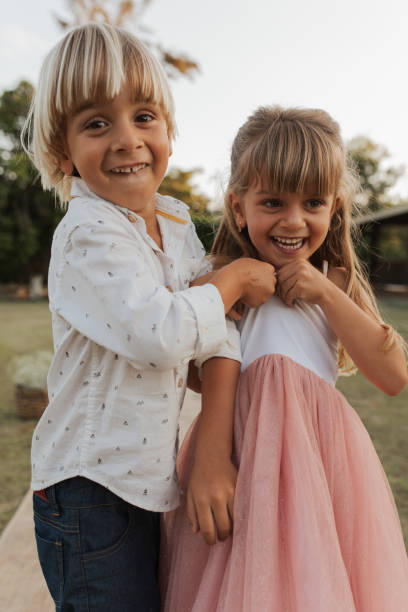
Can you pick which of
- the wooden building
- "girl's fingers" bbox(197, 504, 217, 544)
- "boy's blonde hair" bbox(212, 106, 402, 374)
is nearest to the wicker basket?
"boy's blonde hair" bbox(212, 106, 402, 374)

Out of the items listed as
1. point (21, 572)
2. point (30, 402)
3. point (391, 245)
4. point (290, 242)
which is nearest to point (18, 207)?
point (391, 245)

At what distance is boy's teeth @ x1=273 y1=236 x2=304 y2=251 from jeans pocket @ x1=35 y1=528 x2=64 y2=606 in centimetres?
88

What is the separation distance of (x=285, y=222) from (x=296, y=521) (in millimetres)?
676

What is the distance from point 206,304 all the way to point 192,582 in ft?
2.15

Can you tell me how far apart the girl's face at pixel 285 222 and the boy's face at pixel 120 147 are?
26 cm

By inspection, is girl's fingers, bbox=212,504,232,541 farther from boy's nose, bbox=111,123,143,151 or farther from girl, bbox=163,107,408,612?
boy's nose, bbox=111,123,143,151

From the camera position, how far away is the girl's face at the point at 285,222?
1.30 metres

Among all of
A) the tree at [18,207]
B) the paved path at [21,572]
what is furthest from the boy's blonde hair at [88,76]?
the tree at [18,207]

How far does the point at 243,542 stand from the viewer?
1.12 m

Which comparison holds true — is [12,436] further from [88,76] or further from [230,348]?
[88,76]

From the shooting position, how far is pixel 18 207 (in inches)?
912

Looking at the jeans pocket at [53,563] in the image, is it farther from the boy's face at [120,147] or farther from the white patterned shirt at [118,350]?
the boy's face at [120,147]

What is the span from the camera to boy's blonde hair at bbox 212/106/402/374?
4.19 feet

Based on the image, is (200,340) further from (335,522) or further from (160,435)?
(335,522)
